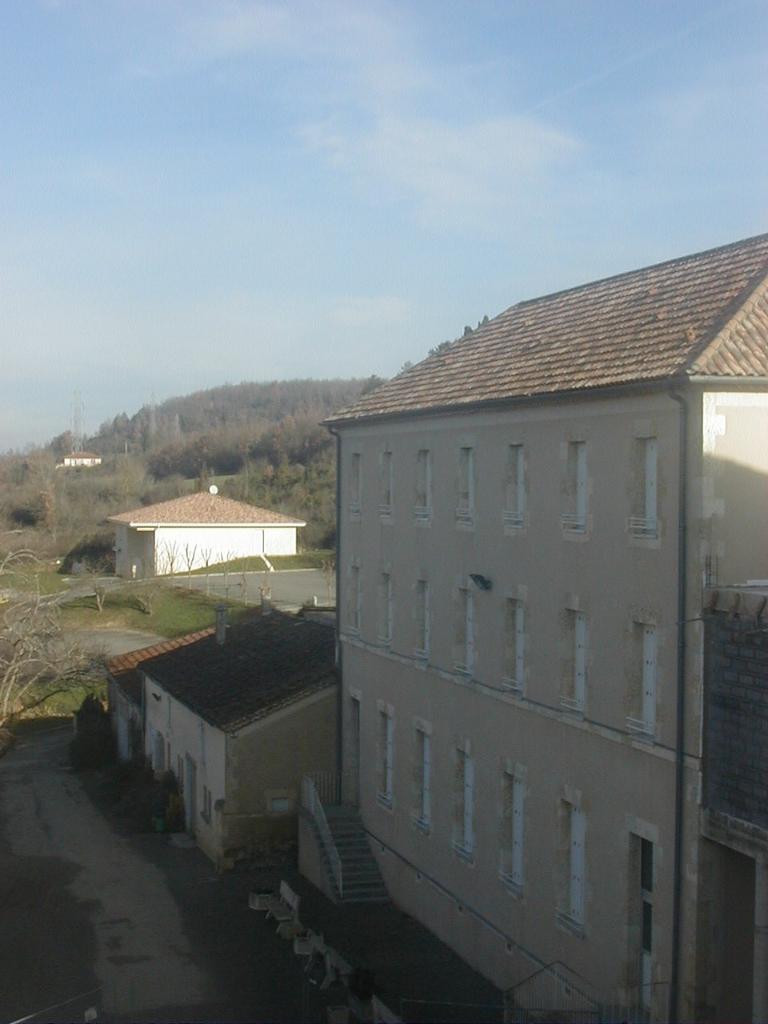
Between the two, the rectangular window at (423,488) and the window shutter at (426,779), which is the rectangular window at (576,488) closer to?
the rectangular window at (423,488)

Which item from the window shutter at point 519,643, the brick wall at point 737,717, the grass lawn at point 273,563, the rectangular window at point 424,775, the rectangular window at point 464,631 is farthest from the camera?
the grass lawn at point 273,563

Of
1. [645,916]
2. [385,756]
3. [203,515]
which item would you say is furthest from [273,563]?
[645,916]

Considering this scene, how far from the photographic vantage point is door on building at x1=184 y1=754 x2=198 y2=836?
2916 cm

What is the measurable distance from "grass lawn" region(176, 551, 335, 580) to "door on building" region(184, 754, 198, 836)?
38364mm

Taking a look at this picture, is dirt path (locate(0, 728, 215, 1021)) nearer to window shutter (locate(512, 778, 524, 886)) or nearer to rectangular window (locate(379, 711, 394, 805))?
rectangular window (locate(379, 711, 394, 805))

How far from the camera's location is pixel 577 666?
17250 millimetres

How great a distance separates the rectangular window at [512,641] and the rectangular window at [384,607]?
5.48 metres

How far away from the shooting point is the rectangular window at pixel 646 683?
1525cm

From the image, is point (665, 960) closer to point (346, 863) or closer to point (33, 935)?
point (346, 863)

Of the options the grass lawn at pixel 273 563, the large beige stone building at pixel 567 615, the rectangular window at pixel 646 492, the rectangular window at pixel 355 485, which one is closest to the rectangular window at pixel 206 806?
the large beige stone building at pixel 567 615

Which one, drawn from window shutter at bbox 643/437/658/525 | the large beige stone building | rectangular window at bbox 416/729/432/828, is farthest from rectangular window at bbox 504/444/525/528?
rectangular window at bbox 416/729/432/828

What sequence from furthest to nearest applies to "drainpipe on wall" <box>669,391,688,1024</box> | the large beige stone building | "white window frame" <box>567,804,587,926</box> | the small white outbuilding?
the small white outbuilding
"white window frame" <box>567,804,587,926</box>
the large beige stone building
"drainpipe on wall" <box>669,391,688,1024</box>

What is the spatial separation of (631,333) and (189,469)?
10651cm

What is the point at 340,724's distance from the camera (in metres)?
26.6
